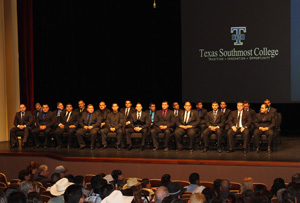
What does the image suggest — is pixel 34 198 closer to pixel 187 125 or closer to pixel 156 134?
pixel 156 134

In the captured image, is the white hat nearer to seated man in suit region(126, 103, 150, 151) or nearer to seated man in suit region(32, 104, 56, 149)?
seated man in suit region(126, 103, 150, 151)

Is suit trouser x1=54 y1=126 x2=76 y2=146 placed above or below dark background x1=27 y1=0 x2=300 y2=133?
below

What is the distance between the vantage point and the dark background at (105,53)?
12125 millimetres

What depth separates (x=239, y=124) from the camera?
30.8 feet

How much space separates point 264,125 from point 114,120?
301cm

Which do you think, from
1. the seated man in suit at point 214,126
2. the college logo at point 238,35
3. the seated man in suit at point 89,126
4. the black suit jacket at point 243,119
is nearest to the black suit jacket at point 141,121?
the seated man in suit at point 89,126

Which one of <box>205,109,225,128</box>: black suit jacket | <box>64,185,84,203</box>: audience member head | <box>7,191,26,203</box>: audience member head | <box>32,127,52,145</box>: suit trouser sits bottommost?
<box>32,127,52,145</box>: suit trouser

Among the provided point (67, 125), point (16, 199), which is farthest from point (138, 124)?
point (16, 199)

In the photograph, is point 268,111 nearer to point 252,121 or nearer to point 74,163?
point 252,121

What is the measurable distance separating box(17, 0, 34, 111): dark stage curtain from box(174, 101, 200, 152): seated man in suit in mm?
4644

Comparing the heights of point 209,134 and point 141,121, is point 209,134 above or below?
below

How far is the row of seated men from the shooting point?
9.24 metres

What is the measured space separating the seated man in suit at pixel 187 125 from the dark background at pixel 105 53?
2488 millimetres

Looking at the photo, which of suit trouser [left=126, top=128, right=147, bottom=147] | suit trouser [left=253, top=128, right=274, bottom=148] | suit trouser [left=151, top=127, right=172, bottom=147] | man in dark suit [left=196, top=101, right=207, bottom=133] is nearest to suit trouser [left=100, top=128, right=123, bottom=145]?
suit trouser [left=126, top=128, right=147, bottom=147]
